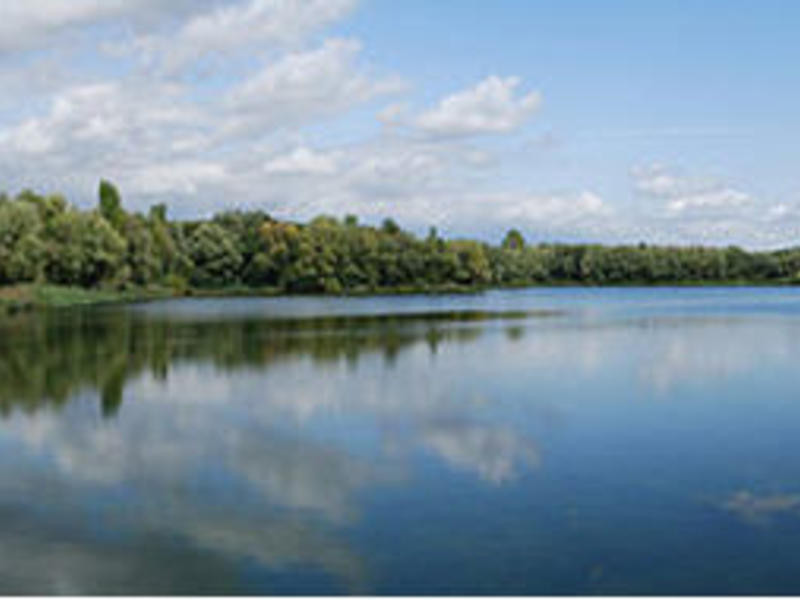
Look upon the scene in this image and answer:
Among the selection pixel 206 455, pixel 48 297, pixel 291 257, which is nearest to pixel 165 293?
→ pixel 291 257

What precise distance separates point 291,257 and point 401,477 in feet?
318

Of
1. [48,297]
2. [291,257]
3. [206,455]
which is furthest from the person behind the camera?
[291,257]

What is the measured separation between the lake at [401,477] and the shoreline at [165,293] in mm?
40566

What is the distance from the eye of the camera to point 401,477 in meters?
11.1

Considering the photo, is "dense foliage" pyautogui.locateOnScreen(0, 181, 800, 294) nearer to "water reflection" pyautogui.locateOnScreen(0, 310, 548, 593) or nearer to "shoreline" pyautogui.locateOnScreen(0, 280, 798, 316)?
"shoreline" pyautogui.locateOnScreen(0, 280, 798, 316)

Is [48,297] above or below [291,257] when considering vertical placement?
below

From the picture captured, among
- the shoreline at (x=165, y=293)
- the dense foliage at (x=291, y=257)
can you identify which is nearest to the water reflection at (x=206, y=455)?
the shoreline at (x=165, y=293)

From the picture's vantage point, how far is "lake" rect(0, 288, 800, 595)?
25.6 ft

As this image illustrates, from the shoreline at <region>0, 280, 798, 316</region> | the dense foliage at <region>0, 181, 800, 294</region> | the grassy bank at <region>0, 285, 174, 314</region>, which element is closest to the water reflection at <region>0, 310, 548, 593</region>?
the shoreline at <region>0, 280, 798, 316</region>

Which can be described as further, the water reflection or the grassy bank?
the grassy bank

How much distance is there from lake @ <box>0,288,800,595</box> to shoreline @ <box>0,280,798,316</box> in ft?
133

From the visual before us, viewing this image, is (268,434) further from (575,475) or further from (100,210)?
(100,210)

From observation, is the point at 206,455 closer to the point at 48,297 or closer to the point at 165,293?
the point at 48,297

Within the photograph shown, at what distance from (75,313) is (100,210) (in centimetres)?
3560
